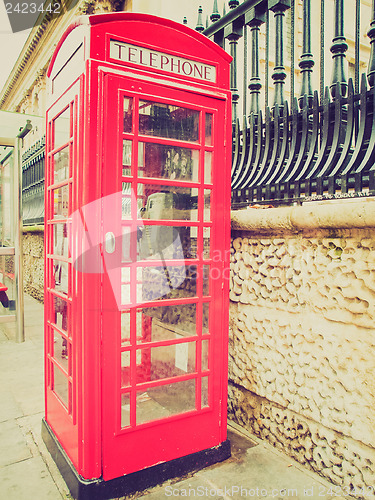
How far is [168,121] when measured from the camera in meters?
2.13

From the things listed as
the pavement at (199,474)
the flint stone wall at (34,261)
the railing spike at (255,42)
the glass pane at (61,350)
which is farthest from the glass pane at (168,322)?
the flint stone wall at (34,261)

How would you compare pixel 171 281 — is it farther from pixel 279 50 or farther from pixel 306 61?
pixel 279 50

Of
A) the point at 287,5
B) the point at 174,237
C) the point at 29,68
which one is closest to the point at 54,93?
the point at 174,237

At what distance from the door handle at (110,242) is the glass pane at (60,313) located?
520 mm

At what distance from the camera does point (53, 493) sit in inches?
82.6

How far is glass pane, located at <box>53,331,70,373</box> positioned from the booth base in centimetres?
49

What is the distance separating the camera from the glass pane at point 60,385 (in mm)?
2242

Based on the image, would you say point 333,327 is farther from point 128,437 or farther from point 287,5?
point 287,5

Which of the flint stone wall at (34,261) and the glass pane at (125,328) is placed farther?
the flint stone wall at (34,261)

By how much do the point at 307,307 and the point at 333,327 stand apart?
0.66 feet

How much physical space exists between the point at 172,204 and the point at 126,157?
0.43 metres

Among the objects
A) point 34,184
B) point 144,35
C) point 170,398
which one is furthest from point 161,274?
point 34,184

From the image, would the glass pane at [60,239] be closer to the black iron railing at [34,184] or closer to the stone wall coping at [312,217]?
the stone wall coping at [312,217]

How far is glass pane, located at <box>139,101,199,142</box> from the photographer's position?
207 cm
